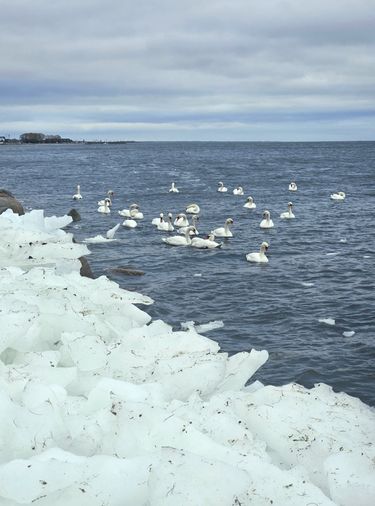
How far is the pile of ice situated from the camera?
438cm

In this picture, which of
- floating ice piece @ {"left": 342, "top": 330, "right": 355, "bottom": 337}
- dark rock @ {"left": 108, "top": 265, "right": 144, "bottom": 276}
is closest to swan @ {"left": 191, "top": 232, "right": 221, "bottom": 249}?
dark rock @ {"left": 108, "top": 265, "right": 144, "bottom": 276}

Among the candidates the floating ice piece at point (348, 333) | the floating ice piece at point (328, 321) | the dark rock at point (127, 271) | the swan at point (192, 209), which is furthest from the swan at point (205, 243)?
the floating ice piece at point (348, 333)

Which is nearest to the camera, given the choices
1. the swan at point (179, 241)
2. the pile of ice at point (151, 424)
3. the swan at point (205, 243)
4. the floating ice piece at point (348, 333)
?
the pile of ice at point (151, 424)

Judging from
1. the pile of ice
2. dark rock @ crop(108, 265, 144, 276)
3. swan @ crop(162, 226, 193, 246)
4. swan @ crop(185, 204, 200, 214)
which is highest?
the pile of ice

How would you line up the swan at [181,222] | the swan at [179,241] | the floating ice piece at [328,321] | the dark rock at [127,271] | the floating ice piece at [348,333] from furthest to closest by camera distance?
the swan at [181,222]
the swan at [179,241]
the dark rock at [127,271]
the floating ice piece at [328,321]
the floating ice piece at [348,333]

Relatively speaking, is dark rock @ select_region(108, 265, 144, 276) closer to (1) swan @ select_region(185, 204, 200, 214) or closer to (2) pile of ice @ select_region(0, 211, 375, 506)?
(2) pile of ice @ select_region(0, 211, 375, 506)

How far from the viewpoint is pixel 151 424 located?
17.2ft

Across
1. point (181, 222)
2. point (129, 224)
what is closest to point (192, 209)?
point (181, 222)

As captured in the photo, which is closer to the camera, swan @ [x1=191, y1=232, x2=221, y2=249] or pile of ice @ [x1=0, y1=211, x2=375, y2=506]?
pile of ice @ [x1=0, y1=211, x2=375, y2=506]

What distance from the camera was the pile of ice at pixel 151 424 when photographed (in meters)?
4.38

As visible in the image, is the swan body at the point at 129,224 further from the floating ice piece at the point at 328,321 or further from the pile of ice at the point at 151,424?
the pile of ice at the point at 151,424

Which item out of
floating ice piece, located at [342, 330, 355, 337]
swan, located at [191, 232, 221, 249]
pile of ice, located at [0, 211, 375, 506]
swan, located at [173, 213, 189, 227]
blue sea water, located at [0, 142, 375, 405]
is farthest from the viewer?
swan, located at [173, 213, 189, 227]

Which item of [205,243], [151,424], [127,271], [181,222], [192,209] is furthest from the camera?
[192,209]

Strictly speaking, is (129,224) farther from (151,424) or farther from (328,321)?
(151,424)
